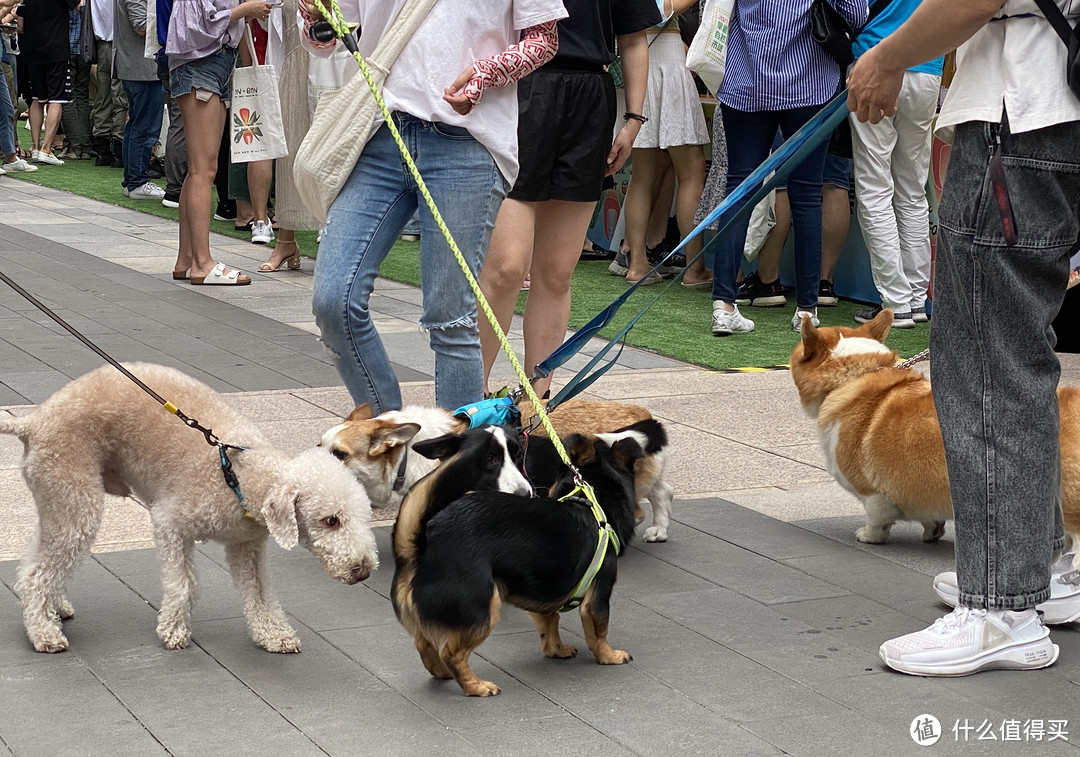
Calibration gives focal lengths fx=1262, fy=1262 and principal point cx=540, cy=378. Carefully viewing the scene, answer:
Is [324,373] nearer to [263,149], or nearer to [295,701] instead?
[263,149]

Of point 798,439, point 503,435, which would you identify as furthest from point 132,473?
point 798,439

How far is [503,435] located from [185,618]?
37.8 inches

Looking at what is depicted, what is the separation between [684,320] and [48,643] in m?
6.01

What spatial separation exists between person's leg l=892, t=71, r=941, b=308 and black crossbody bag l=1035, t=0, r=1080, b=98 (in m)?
5.28

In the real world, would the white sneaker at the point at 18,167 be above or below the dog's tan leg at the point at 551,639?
above

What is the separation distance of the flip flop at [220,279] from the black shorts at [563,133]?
16.1 feet

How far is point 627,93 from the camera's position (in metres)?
5.56

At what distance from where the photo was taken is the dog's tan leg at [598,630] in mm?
3174

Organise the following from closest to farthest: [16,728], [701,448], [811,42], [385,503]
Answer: [16,728] → [385,503] → [701,448] → [811,42]

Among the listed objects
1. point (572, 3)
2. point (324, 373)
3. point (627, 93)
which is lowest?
point (324, 373)

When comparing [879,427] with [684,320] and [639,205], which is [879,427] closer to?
[684,320]

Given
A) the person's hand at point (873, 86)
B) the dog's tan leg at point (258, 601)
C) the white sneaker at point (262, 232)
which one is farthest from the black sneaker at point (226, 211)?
the person's hand at point (873, 86)

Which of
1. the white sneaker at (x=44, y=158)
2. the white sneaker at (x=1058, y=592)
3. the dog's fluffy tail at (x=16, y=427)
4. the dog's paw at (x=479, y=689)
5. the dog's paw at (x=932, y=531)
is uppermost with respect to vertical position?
the dog's fluffy tail at (x=16, y=427)

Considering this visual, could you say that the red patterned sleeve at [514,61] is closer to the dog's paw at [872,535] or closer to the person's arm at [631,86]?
the person's arm at [631,86]
